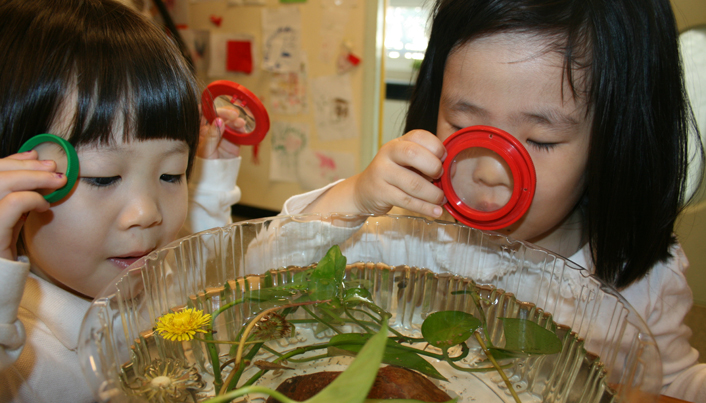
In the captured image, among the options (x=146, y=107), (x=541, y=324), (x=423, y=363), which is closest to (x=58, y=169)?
(x=146, y=107)

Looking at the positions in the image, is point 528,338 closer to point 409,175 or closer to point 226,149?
point 409,175

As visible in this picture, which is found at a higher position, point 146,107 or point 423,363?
point 146,107

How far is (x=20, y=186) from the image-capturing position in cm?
49

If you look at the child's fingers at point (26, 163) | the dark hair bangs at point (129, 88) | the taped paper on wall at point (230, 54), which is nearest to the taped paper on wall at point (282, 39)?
the taped paper on wall at point (230, 54)

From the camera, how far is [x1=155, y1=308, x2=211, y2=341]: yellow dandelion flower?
1.40 ft

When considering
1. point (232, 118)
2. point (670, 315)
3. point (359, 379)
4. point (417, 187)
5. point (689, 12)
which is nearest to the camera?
point (359, 379)

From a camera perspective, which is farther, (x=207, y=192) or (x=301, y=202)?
(x=207, y=192)

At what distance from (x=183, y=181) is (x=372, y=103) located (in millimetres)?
1592

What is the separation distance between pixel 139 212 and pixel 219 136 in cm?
39

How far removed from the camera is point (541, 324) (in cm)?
48

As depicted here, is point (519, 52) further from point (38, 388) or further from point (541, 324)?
point (38, 388)

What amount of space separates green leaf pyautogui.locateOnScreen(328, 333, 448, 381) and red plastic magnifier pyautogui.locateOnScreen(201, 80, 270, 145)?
514 millimetres

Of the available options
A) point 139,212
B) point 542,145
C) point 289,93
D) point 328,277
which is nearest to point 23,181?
point 139,212

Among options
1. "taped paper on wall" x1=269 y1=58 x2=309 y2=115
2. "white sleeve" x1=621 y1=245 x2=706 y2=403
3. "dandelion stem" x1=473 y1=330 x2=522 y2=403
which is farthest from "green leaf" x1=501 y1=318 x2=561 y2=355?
"taped paper on wall" x1=269 y1=58 x2=309 y2=115
